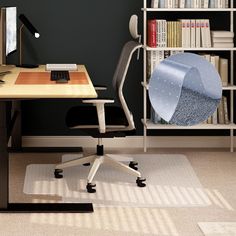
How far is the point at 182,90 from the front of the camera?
63cm

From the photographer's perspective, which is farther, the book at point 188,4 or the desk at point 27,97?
the book at point 188,4

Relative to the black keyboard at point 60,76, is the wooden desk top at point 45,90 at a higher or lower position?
lower

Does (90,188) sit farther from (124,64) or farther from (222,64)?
(222,64)

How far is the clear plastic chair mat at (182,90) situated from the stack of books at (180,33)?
3719 mm

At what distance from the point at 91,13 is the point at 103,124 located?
156 centimetres

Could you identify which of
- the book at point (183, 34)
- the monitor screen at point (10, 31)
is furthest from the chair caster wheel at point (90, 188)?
the book at point (183, 34)

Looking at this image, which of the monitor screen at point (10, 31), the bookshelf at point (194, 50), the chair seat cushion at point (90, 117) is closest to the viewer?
the chair seat cushion at point (90, 117)

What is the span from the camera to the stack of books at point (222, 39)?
432 cm

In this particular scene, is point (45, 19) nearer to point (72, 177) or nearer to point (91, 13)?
point (91, 13)

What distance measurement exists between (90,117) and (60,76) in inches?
13.4

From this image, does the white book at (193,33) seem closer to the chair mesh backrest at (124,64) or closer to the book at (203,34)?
the book at (203,34)

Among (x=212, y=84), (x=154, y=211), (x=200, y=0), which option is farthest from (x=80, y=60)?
(x=212, y=84)

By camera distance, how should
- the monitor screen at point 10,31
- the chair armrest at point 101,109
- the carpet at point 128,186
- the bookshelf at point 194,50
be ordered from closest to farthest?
the carpet at point 128,186, the chair armrest at point 101,109, the monitor screen at point 10,31, the bookshelf at point 194,50

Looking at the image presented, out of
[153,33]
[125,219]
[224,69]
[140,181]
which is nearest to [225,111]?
[224,69]
